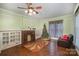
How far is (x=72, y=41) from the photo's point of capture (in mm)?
1809

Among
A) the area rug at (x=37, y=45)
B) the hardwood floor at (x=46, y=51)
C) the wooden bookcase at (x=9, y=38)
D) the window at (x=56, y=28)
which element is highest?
the window at (x=56, y=28)

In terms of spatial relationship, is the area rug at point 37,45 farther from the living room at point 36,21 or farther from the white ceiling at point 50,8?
the white ceiling at point 50,8

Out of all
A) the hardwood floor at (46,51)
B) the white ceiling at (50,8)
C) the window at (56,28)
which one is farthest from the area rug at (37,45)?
the white ceiling at (50,8)

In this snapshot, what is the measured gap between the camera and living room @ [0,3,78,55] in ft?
5.89

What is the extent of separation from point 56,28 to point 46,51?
1.55 ft

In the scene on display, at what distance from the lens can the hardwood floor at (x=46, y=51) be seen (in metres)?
1.82

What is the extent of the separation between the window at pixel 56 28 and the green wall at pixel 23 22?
0.06 metres

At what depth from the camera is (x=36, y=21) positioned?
1880 millimetres

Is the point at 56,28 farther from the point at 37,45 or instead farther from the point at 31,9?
the point at 31,9

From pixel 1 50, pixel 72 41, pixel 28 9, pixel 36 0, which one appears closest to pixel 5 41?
pixel 1 50

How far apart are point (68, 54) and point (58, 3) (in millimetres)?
945

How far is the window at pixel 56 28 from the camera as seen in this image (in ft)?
6.09

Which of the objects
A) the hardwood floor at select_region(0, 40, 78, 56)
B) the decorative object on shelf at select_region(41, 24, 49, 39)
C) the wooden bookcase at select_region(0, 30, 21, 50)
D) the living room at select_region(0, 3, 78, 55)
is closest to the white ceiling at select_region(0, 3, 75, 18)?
the living room at select_region(0, 3, 78, 55)

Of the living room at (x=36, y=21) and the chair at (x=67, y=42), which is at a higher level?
the living room at (x=36, y=21)
